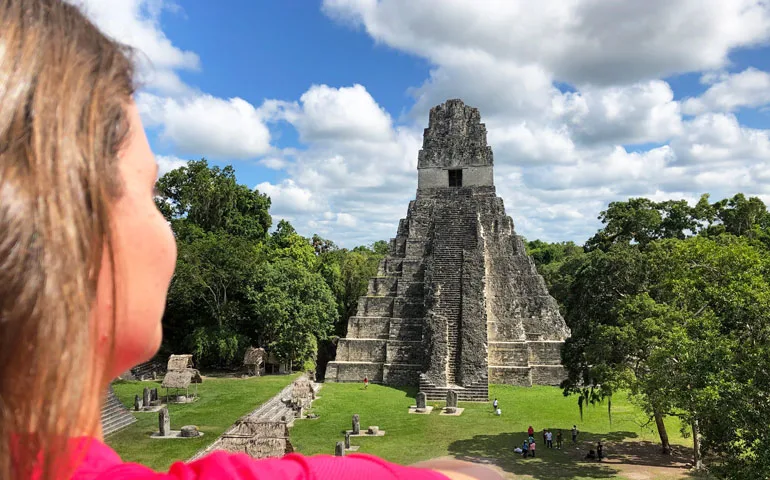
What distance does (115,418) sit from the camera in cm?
1772

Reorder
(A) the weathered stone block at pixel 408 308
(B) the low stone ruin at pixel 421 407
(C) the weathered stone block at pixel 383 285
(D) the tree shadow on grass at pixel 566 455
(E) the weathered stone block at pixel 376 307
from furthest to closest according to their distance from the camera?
(C) the weathered stone block at pixel 383 285 → (E) the weathered stone block at pixel 376 307 → (A) the weathered stone block at pixel 408 308 → (B) the low stone ruin at pixel 421 407 → (D) the tree shadow on grass at pixel 566 455

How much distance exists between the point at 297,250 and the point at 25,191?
1548 inches

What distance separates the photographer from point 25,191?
58cm

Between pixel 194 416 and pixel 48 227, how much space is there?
2083cm

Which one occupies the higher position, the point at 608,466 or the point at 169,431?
the point at 169,431

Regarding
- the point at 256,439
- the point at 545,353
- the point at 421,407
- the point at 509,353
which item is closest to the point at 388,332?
the point at 509,353

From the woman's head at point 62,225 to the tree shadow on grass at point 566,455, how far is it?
14.4 meters

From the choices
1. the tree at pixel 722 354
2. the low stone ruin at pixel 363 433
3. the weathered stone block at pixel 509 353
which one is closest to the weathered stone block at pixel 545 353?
the weathered stone block at pixel 509 353

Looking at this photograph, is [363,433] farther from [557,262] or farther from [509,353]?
[557,262]

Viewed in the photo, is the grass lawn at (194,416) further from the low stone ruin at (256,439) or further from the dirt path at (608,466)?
the dirt path at (608,466)

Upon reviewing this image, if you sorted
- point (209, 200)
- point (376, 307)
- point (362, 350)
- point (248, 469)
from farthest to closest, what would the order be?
1. point (209, 200)
2. point (376, 307)
3. point (362, 350)
4. point (248, 469)

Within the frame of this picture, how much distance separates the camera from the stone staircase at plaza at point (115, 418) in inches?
673

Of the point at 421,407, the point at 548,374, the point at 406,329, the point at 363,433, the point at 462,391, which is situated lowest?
the point at 363,433

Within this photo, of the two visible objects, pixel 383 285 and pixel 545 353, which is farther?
pixel 383 285
